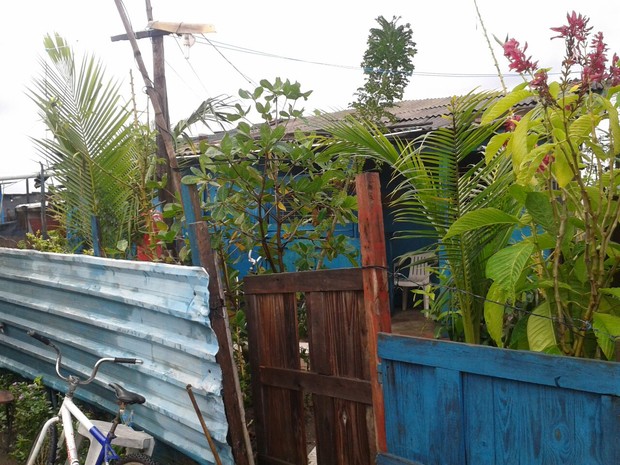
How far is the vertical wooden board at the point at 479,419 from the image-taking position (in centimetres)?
250

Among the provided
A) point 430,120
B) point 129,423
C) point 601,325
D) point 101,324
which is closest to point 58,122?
point 101,324

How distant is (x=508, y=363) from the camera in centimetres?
239

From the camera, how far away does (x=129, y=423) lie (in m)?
4.15

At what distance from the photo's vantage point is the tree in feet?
16.6

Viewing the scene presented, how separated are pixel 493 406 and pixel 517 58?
134 cm

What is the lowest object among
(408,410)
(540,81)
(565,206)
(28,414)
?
(28,414)

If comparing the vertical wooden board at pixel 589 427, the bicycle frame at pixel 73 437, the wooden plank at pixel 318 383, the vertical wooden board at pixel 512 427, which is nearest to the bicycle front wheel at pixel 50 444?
the bicycle frame at pixel 73 437

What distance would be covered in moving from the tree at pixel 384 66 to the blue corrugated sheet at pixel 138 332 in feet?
7.52

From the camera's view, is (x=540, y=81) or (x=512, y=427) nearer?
(x=540, y=81)

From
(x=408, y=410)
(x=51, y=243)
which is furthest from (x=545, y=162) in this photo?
(x=51, y=243)

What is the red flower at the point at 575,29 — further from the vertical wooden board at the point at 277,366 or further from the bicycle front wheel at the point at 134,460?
the bicycle front wheel at the point at 134,460

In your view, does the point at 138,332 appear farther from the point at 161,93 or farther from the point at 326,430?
the point at 161,93

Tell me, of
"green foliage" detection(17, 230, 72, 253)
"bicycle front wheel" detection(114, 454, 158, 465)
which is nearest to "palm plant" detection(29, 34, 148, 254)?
"green foliage" detection(17, 230, 72, 253)

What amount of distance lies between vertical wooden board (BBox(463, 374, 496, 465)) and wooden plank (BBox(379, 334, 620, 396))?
6 centimetres
